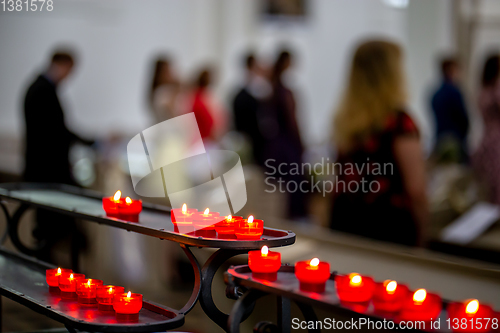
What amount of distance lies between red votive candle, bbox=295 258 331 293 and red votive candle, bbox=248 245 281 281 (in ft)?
0.23

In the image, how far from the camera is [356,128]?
243 cm

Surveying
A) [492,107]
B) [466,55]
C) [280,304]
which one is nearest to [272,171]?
[492,107]

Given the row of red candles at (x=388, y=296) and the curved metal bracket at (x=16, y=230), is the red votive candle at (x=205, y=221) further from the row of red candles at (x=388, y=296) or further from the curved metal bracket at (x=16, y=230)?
the curved metal bracket at (x=16, y=230)

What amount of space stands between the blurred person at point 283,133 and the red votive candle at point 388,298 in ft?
14.4

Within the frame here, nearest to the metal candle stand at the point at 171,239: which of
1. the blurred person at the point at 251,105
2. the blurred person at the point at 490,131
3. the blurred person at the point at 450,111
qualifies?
the blurred person at the point at 490,131

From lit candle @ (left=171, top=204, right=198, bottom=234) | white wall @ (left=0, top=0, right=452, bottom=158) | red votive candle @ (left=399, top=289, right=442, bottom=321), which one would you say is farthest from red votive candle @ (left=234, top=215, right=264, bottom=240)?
white wall @ (left=0, top=0, right=452, bottom=158)

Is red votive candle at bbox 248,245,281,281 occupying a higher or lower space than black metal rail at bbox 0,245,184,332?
higher

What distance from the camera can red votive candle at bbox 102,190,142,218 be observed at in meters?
1.45

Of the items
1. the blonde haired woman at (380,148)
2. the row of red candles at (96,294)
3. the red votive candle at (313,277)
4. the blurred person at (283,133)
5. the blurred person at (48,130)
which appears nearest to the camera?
the red votive candle at (313,277)

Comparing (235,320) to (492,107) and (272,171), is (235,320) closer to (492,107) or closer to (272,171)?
(492,107)

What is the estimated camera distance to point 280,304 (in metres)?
1.14

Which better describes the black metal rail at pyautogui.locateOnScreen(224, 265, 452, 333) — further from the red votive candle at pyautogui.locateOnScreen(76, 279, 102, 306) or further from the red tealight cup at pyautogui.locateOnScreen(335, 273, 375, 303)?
the red votive candle at pyautogui.locateOnScreen(76, 279, 102, 306)

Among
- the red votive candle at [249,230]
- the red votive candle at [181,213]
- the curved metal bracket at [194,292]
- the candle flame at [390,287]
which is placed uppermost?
the red votive candle at [181,213]

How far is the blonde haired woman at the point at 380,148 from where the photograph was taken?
2367 mm
